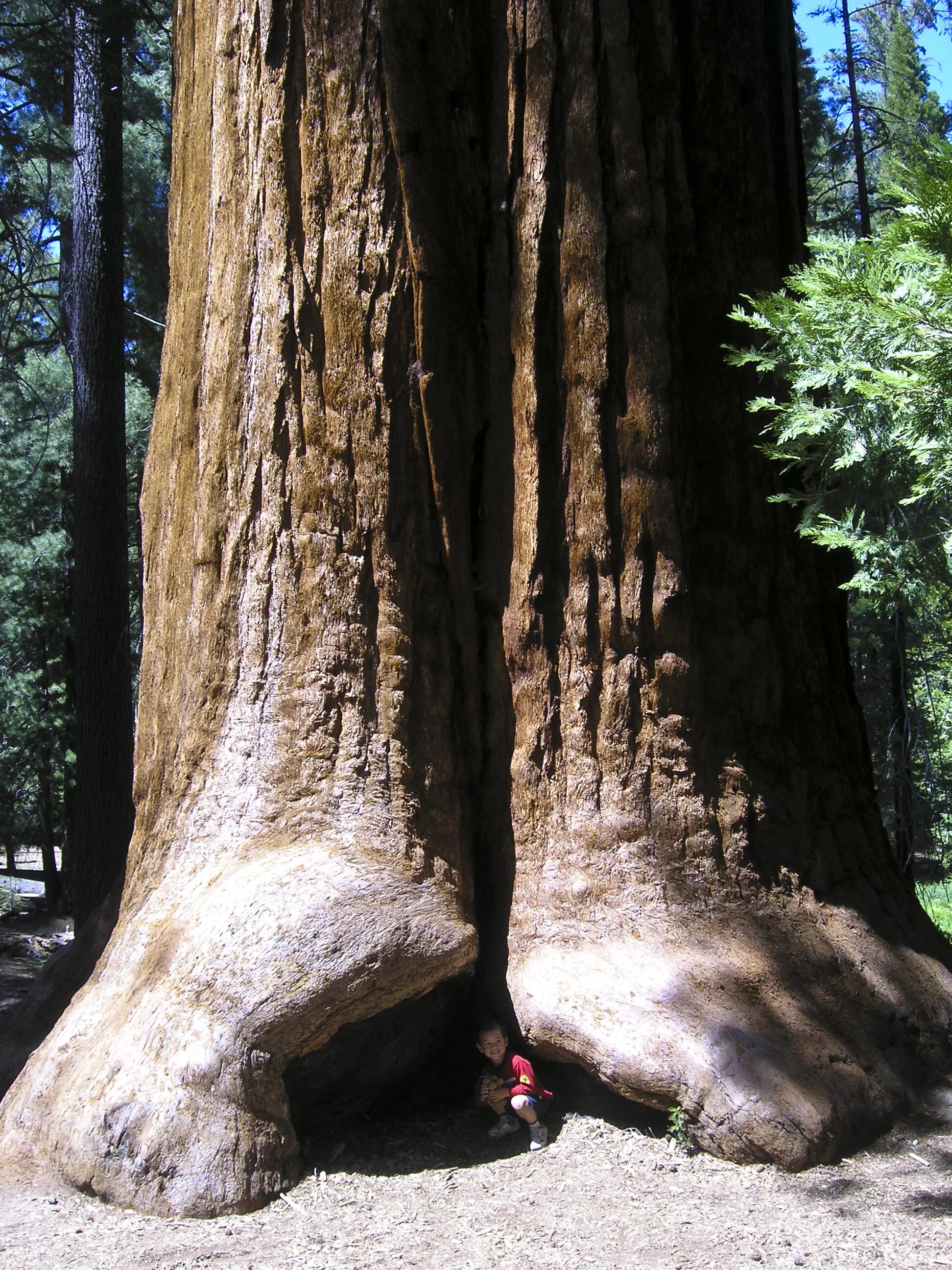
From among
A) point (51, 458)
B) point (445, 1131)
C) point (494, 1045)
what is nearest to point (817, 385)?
point (494, 1045)

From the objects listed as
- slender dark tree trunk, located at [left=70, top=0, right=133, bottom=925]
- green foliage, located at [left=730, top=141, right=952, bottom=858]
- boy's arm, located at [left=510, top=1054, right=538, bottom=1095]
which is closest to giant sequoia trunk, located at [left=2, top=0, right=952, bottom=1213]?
boy's arm, located at [left=510, top=1054, right=538, bottom=1095]

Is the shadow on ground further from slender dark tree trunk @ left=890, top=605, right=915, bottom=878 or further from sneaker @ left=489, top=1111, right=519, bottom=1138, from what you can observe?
slender dark tree trunk @ left=890, top=605, right=915, bottom=878

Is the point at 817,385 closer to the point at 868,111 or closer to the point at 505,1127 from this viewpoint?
the point at 505,1127

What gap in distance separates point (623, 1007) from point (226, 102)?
12.4 ft

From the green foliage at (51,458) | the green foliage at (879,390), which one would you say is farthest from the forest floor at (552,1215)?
the green foliage at (51,458)

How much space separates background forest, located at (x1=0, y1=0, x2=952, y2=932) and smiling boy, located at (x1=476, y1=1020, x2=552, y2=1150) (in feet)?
6.76

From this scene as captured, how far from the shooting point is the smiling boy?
3.88 metres

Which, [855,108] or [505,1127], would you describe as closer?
[505,1127]

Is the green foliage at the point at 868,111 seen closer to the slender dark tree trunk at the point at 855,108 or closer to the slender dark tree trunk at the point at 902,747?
the slender dark tree trunk at the point at 855,108

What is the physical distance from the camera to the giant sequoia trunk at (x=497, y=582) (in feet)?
12.9

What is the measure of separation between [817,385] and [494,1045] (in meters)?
2.55

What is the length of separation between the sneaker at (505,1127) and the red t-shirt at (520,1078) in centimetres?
11

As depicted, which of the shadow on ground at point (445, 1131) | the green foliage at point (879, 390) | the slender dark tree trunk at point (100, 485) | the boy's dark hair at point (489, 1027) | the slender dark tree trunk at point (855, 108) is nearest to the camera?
the green foliage at point (879, 390)

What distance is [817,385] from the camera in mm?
3441
